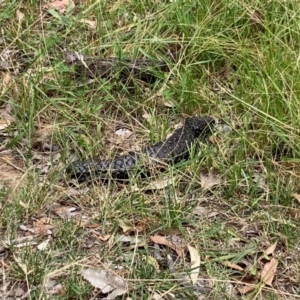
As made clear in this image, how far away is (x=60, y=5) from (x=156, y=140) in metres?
1.56

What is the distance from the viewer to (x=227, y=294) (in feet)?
9.18

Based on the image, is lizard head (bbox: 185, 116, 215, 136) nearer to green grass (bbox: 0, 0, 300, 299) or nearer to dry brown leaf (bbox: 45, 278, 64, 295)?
green grass (bbox: 0, 0, 300, 299)

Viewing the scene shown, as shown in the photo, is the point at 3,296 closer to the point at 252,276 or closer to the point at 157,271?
the point at 157,271

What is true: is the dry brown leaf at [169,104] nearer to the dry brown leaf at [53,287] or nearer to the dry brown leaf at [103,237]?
the dry brown leaf at [103,237]

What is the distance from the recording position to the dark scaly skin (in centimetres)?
339

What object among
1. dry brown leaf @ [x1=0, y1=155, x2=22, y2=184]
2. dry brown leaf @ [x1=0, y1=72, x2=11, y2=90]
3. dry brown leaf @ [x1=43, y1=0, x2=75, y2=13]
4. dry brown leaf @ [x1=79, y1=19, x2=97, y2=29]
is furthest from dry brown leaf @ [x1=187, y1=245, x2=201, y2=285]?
dry brown leaf @ [x1=43, y1=0, x2=75, y2=13]

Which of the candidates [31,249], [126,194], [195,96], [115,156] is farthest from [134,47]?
[31,249]

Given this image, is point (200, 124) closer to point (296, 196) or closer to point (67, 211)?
point (296, 196)

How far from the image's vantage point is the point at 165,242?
304 centimetres

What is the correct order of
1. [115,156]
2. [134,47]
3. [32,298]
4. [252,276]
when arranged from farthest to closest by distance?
1. [134,47]
2. [115,156]
3. [252,276]
4. [32,298]

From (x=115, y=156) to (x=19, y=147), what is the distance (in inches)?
20.1

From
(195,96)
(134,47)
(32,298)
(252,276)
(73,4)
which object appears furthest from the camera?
(73,4)

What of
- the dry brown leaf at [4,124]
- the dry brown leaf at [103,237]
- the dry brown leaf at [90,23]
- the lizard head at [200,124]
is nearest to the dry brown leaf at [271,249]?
the dry brown leaf at [103,237]

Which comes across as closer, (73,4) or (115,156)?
(115,156)
